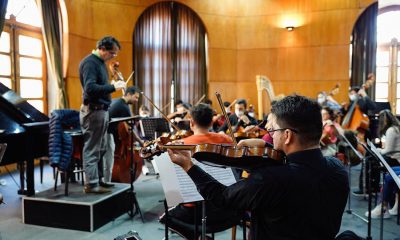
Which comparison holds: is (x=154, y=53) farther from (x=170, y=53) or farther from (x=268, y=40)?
(x=268, y=40)

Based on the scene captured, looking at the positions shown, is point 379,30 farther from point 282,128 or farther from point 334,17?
point 282,128

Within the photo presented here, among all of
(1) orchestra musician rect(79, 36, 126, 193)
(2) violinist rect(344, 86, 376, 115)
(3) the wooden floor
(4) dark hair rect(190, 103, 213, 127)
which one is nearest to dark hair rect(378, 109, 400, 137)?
(3) the wooden floor

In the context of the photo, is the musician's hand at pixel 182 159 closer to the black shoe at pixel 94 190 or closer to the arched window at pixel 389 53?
the black shoe at pixel 94 190

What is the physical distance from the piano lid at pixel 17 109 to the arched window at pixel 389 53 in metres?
7.59

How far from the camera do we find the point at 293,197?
1228mm

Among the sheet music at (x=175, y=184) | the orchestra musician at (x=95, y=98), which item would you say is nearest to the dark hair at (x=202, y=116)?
the sheet music at (x=175, y=184)

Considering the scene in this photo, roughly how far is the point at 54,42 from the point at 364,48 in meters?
6.79

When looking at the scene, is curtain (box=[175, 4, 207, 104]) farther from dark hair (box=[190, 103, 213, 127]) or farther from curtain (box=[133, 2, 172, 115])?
dark hair (box=[190, 103, 213, 127])

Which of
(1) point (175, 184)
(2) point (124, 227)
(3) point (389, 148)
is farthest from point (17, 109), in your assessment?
(3) point (389, 148)

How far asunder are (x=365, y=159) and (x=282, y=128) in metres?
2.61

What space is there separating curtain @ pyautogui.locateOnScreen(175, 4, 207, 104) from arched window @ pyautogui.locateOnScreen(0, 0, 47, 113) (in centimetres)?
307

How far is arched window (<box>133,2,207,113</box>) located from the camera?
8.20m

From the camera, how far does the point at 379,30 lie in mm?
8328

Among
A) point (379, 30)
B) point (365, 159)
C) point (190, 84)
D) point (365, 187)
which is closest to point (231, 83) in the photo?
point (190, 84)
